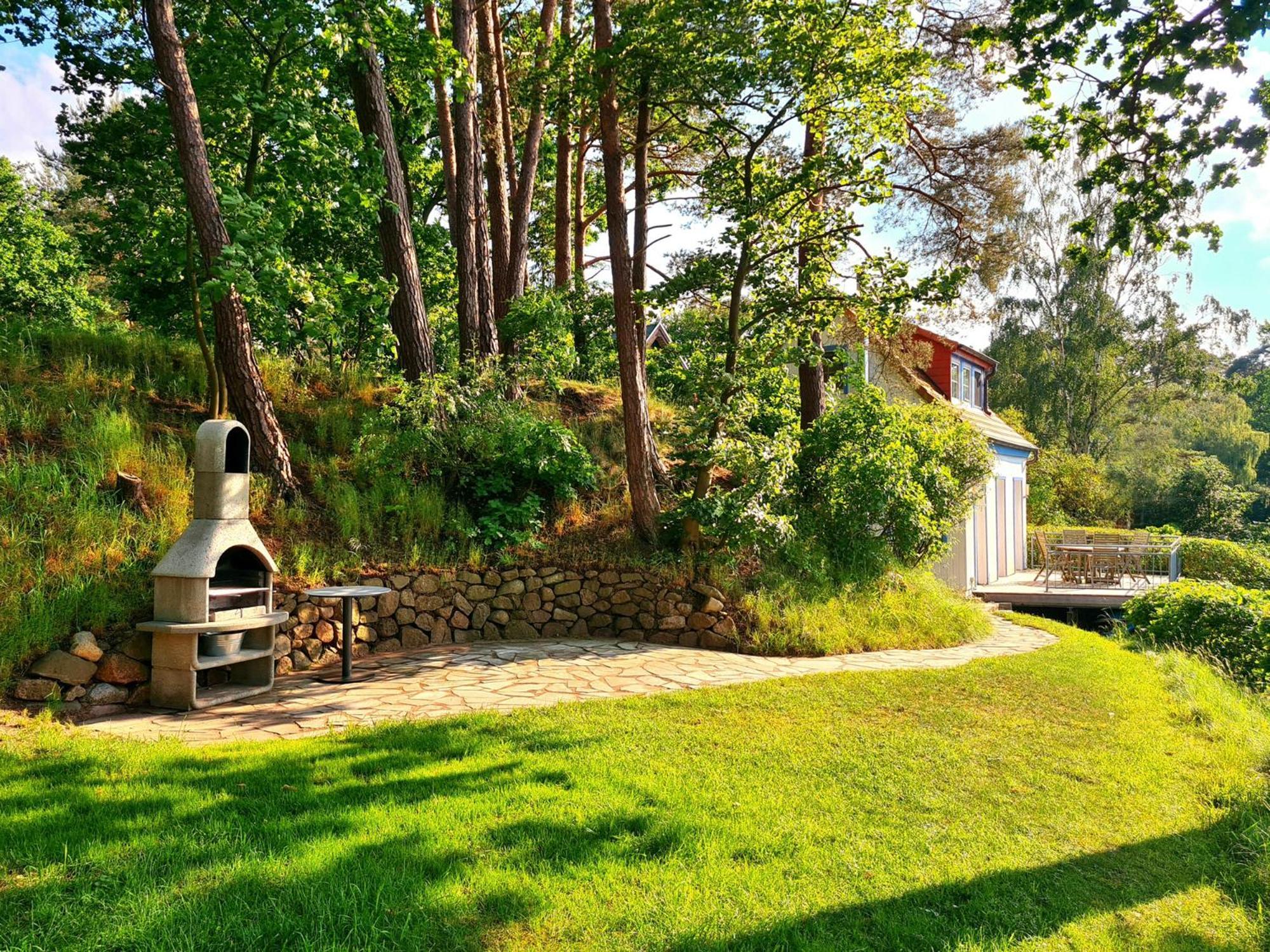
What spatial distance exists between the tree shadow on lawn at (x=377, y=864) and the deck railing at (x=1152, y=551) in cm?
1627

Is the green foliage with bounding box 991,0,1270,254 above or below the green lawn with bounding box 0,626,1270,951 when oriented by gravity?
above

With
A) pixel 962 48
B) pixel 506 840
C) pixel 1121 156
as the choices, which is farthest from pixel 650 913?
pixel 962 48

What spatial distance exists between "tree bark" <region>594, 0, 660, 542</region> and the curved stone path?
72.4 inches

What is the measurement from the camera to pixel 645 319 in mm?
10023

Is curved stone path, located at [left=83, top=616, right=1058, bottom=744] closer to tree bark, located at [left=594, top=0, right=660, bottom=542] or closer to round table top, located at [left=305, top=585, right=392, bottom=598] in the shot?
round table top, located at [left=305, top=585, right=392, bottom=598]

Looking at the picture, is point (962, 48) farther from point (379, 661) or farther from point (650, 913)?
point (650, 913)

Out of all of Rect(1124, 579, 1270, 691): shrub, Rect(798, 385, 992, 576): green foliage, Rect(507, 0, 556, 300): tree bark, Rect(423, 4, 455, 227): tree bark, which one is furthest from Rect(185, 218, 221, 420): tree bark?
Rect(1124, 579, 1270, 691): shrub

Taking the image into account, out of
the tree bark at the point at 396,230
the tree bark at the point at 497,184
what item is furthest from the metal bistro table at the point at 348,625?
the tree bark at the point at 497,184

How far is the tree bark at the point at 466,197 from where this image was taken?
10.9 meters

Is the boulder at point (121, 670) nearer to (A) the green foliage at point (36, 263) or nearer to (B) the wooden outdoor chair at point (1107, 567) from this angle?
(A) the green foliage at point (36, 263)

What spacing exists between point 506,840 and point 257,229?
6.61m

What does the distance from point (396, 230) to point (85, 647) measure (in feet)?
21.4

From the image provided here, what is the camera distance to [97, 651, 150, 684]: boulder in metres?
5.73

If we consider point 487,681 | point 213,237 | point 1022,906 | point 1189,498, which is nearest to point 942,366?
point 487,681
